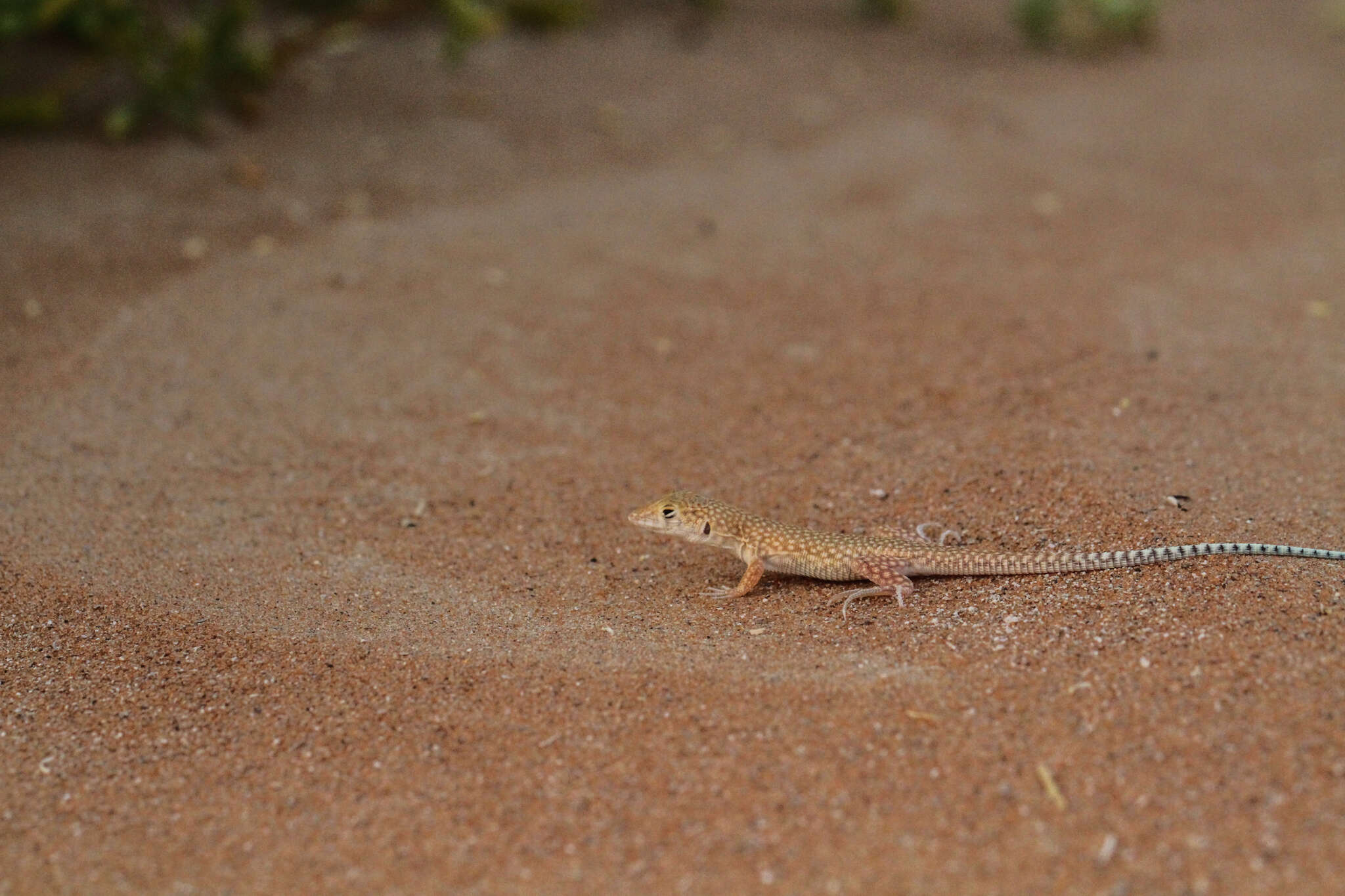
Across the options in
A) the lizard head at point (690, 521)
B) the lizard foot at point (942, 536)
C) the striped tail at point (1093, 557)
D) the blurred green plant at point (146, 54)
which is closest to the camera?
the striped tail at point (1093, 557)

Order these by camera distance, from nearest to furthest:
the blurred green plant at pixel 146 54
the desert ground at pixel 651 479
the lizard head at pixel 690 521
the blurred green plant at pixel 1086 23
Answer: the desert ground at pixel 651 479 → the lizard head at pixel 690 521 → the blurred green plant at pixel 146 54 → the blurred green plant at pixel 1086 23

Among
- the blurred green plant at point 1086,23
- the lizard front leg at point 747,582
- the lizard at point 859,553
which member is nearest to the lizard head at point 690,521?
the lizard at point 859,553

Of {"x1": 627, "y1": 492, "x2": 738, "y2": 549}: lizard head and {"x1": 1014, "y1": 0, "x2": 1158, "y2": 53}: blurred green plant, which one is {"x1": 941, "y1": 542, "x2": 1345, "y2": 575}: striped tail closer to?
{"x1": 627, "y1": 492, "x2": 738, "y2": 549}: lizard head

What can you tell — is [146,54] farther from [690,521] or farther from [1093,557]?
[1093,557]

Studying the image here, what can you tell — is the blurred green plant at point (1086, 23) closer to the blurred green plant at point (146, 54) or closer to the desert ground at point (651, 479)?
the desert ground at point (651, 479)

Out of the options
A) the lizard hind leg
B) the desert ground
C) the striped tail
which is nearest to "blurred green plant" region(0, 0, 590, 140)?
the desert ground
